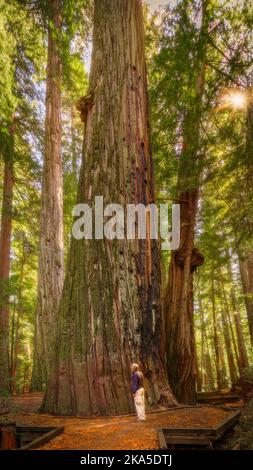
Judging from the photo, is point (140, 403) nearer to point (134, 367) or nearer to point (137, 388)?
point (137, 388)

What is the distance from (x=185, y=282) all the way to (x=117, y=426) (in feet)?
16.3

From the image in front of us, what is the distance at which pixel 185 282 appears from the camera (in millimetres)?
8758

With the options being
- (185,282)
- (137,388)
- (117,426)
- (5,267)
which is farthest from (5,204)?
(117,426)

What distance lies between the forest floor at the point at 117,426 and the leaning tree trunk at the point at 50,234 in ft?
11.3

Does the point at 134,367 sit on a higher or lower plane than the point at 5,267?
lower

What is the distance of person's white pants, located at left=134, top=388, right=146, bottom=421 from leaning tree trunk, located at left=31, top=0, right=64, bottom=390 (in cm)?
451

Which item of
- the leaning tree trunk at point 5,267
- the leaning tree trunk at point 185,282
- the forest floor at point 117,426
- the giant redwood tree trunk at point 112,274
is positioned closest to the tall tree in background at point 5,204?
the leaning tree trunk at point 5,267

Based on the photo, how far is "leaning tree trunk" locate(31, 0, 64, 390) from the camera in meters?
9.02

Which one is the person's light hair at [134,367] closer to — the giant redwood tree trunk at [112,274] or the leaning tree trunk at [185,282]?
the giant redwood tree trunk at [112,274]

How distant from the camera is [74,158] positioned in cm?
1759

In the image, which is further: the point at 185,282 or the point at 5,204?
the point at 5,204

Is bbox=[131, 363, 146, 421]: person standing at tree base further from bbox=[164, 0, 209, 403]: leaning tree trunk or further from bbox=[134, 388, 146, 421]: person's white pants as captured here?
bbox=[164, 0, 209, 403]: leaning tree trunk
